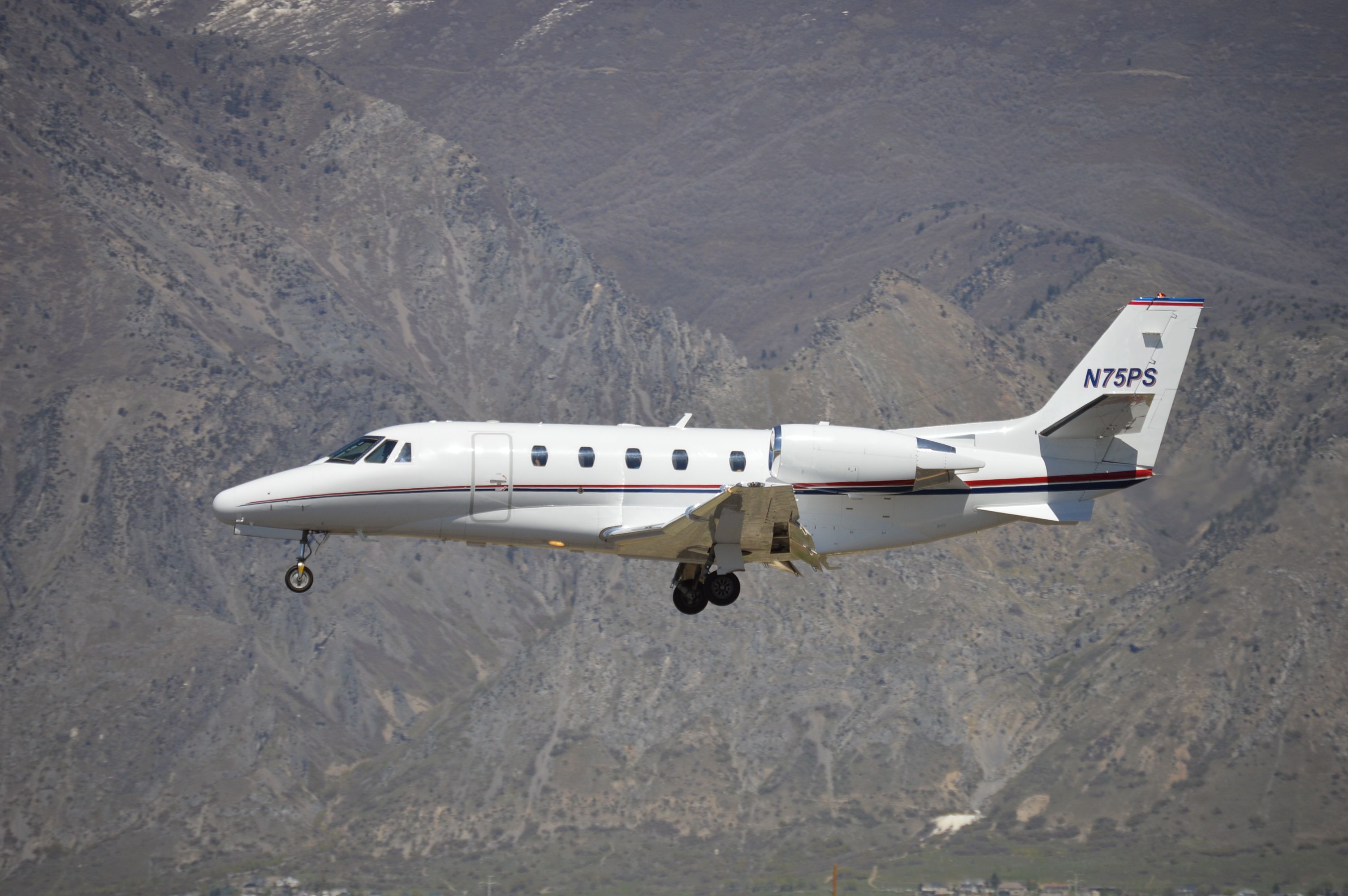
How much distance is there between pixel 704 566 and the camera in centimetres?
4425

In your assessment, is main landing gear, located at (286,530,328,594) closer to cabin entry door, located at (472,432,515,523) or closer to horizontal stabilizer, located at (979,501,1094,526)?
cabin entry door, located at (472,432,515,523)

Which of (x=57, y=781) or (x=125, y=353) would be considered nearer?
(x=57, y=781)

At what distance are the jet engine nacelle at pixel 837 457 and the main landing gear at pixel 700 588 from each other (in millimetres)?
2884

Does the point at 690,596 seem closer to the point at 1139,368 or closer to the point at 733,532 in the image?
the point at 733,532

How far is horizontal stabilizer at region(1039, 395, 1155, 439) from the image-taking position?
144 feet

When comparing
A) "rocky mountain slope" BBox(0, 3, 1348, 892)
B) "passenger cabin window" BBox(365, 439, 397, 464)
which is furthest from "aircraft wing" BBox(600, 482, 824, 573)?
"rocky mountain slope" BBox(0, 3, 1348, 892)

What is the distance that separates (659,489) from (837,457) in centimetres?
401

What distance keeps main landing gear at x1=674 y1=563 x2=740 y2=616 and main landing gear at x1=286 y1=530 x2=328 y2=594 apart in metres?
8.15

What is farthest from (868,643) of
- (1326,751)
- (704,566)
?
(704,566)

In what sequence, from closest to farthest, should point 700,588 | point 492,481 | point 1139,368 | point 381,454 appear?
point 492,481, point 381,454, point 700,588, point 1139,368

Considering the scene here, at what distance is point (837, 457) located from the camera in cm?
4288

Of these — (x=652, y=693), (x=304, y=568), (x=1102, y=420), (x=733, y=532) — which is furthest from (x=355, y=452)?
(x=652, y=693)

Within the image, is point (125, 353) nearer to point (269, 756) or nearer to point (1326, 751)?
point (269, 756)

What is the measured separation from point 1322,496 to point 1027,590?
30.0m
